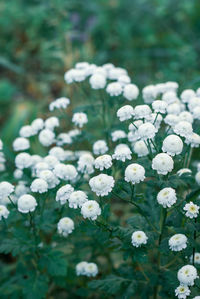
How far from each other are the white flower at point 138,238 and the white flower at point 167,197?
0.18 m

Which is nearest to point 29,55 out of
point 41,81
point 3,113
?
point 41,81

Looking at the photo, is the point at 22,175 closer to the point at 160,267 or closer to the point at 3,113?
the point at 160,267

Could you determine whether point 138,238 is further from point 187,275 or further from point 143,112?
point 143,112

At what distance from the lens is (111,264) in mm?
2773

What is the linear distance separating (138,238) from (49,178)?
0.55 meters

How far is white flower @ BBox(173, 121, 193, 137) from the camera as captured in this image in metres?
2.05

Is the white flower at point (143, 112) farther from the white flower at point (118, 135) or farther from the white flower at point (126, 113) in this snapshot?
the white flower at point (118, 135)

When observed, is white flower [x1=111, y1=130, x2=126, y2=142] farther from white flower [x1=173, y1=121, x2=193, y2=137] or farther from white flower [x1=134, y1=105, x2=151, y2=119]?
white flower [x1=173, y1=121, x2=193, y2=137]

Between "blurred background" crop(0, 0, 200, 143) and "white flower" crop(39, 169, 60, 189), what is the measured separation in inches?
95.9

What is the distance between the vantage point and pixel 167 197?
1.91 meters

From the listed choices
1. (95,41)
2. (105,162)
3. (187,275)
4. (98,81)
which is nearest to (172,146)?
(105,162)

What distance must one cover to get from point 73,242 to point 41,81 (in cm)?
354

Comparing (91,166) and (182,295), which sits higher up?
(91,166)

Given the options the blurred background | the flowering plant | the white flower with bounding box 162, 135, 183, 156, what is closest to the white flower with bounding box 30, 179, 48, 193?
the flowering plant
